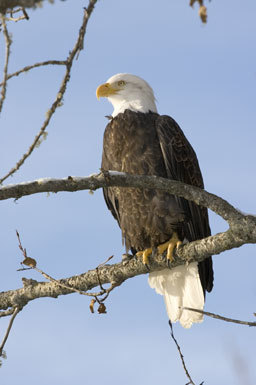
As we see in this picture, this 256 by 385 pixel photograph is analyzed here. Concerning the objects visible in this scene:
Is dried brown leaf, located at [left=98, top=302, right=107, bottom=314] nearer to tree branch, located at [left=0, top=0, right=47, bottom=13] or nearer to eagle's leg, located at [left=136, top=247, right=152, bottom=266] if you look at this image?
eagle's leg, located at [left=136, top=247, right=152, bottom=266]

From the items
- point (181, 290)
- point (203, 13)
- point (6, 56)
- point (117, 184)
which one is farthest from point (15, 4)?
point (181, 290)

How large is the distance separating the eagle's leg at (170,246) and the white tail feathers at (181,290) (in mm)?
501

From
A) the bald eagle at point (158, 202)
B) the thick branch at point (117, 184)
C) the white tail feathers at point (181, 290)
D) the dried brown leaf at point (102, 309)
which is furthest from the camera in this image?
the white tail feathers at point (181, 290)

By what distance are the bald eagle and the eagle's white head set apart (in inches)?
0.8

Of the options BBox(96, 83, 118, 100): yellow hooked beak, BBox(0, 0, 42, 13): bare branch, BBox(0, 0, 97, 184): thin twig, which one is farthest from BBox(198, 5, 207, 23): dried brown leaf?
BBox(96, 83, 118, 100): yellow hooked beak

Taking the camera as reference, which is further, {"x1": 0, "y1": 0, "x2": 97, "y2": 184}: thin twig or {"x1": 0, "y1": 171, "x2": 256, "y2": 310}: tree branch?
{"x1": 0, "y1": 171, "x2": 256, "y2": 310}: tree branch

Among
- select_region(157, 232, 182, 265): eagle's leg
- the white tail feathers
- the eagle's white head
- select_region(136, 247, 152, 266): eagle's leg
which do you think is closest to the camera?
select_region(157, 232, 182, 265): eagle's leg

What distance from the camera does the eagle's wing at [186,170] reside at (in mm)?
5488

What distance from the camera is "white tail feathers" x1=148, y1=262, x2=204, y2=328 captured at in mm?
5949

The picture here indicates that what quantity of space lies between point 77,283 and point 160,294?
1420 millimetres

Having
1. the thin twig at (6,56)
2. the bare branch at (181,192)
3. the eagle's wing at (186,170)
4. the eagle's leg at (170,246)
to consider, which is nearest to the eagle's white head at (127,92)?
the eagle's wing at (186,170)

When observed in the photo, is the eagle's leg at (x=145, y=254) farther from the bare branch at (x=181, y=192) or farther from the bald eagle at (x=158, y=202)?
the bare branch at (x=181, y=192)

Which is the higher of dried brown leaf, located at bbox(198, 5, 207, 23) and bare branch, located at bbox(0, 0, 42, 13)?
bare branch, located at bbox(0, 0, 42, 13)


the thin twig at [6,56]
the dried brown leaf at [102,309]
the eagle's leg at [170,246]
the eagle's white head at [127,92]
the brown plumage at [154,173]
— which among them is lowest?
the dried brown leaf at [102,309]
